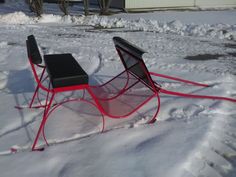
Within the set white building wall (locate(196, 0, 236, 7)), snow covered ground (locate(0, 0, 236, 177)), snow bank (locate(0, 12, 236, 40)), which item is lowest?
snow covered ground (locate(0, 0, 236, 177))

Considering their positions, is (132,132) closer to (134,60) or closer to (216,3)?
(134,60)

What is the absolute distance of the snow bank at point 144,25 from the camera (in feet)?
34.3

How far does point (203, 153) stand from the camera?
3316 mm

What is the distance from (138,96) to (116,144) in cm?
118

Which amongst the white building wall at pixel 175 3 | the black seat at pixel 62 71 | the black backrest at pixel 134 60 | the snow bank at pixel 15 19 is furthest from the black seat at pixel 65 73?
the white building wall at pixel 175 3

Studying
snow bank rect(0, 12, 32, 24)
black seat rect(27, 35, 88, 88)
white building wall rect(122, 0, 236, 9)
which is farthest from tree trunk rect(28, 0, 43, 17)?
black seat rect(27, 35, 88, 88)

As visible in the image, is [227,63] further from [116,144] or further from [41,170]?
[41,170]

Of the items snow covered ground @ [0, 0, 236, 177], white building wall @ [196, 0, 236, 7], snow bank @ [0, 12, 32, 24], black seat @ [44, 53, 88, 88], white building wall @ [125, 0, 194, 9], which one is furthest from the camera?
white building wall @ [196, 0, 236, 7]

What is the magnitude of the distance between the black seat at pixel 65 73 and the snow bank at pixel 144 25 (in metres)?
7.16

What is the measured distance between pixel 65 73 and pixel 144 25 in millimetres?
9031

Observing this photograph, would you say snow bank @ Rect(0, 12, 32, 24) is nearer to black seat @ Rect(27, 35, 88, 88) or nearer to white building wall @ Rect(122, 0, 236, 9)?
white building wall @ Rect(122, 0, 236, 9)

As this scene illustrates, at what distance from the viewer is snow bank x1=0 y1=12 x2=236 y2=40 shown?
34.3 feet

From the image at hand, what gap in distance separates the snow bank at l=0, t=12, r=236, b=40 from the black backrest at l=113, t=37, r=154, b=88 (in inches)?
246

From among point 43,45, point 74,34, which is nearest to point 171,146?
point 43,45
